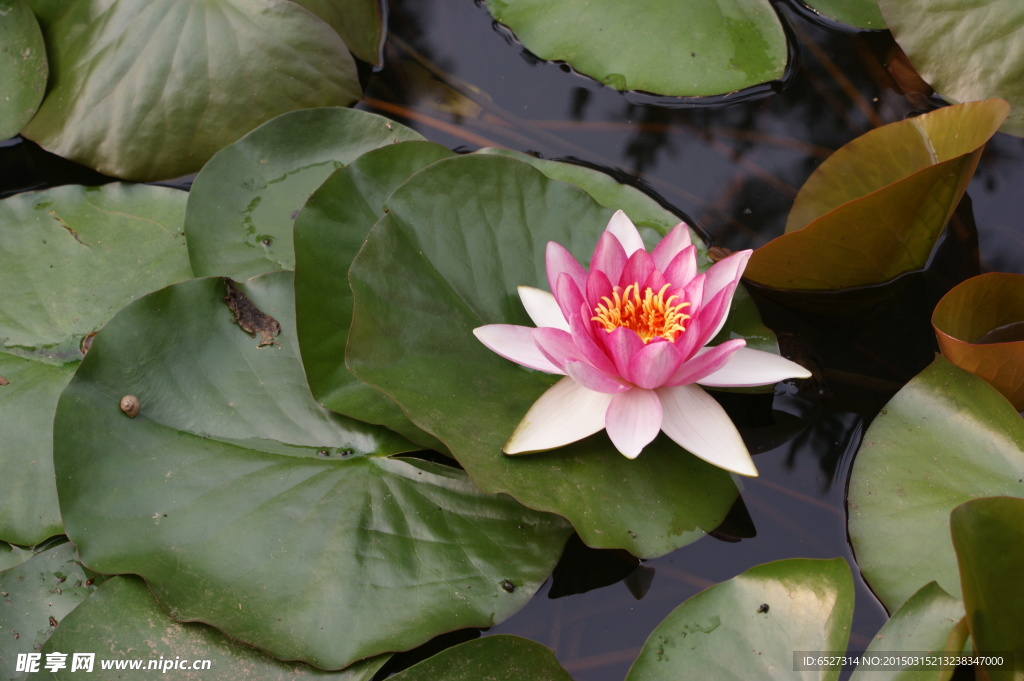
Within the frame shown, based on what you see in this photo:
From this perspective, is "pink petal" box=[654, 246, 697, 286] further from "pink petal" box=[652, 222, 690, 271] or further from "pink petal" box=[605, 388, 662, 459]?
"pink petal" box=[605, 388, 662, 459]

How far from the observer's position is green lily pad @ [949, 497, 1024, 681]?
1251mm

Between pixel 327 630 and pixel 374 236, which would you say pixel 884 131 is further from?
pixel 327 630

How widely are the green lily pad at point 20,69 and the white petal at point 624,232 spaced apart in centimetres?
189

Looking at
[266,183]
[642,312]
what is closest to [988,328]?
[642,312]

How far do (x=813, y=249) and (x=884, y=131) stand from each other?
16.6 inches

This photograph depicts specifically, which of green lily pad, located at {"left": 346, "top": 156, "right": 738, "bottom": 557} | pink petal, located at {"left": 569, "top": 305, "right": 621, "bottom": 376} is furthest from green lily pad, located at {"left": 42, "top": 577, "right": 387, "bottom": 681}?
pink petal, located at {"left": 569, "top": 305, "right": 621, "bottom": 376}

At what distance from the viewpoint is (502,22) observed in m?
2.49

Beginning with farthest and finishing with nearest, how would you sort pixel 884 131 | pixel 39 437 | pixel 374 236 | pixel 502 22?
pixel 502 22 → pixel 884 131 → pixel 39 437 → pixel 374 236

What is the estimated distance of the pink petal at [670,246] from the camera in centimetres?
169

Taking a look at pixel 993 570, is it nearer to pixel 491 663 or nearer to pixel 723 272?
pixel 723 272

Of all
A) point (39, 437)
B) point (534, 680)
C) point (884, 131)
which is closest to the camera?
point (534, 680)

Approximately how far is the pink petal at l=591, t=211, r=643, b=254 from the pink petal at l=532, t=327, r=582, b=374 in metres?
0.35

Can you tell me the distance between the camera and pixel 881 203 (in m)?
1.71

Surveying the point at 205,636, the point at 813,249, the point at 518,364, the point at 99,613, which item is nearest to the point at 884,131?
the point at 813,249
